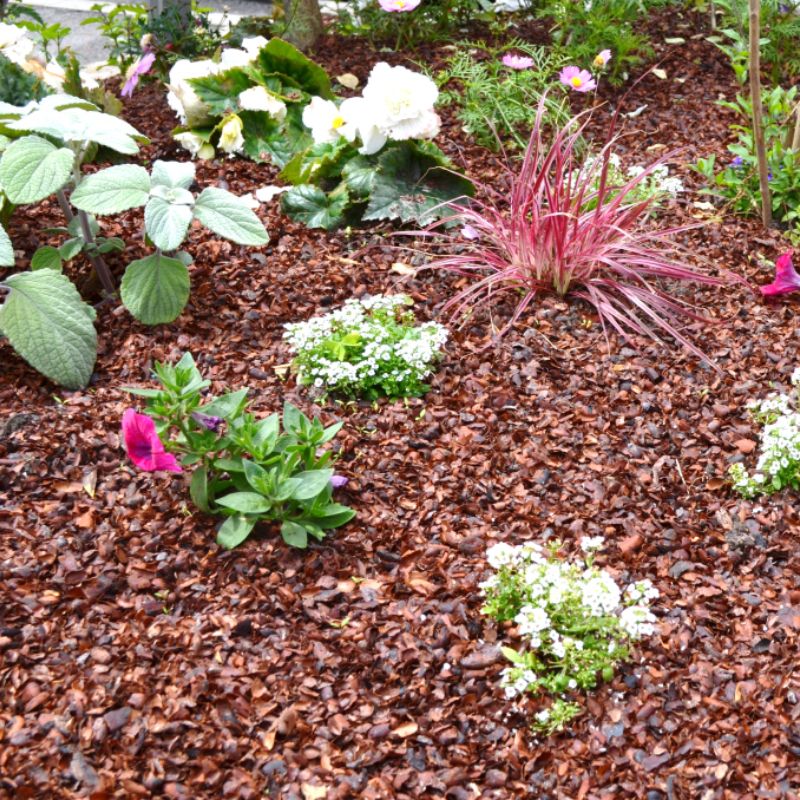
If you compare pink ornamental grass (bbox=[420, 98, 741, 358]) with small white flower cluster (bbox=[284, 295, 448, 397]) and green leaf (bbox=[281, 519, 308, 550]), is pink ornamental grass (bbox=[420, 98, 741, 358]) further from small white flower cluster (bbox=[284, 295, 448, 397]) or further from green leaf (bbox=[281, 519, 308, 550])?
green leaf (bbox=[281, 519, 308, 550])

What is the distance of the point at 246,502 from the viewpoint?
222cm

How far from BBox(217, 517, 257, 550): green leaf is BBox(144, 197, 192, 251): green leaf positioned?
34.0 inches

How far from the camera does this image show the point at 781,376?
286cm

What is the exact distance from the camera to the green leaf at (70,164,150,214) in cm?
270

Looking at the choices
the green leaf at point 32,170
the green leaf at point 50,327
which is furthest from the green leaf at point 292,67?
the green leaf at point 50,327

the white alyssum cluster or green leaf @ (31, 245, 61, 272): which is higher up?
the white alyssum cluster

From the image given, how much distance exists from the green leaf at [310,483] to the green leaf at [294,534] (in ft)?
0.22

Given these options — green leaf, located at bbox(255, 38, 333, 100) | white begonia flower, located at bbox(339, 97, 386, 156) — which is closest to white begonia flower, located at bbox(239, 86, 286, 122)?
green leaf, located at bbox(255, 38, 333, 100)

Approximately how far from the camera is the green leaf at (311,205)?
350cm

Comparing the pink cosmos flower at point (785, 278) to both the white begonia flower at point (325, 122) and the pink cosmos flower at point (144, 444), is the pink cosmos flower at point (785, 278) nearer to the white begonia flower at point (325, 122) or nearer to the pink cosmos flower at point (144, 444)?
the white begonia flower at point (325, 122)

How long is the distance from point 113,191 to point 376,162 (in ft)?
3.64

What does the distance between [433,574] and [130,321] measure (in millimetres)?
1386

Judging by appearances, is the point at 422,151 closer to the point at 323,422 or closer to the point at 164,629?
the point at 323,422

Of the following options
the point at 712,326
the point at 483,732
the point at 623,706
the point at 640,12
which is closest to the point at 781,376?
the point at 712,326
